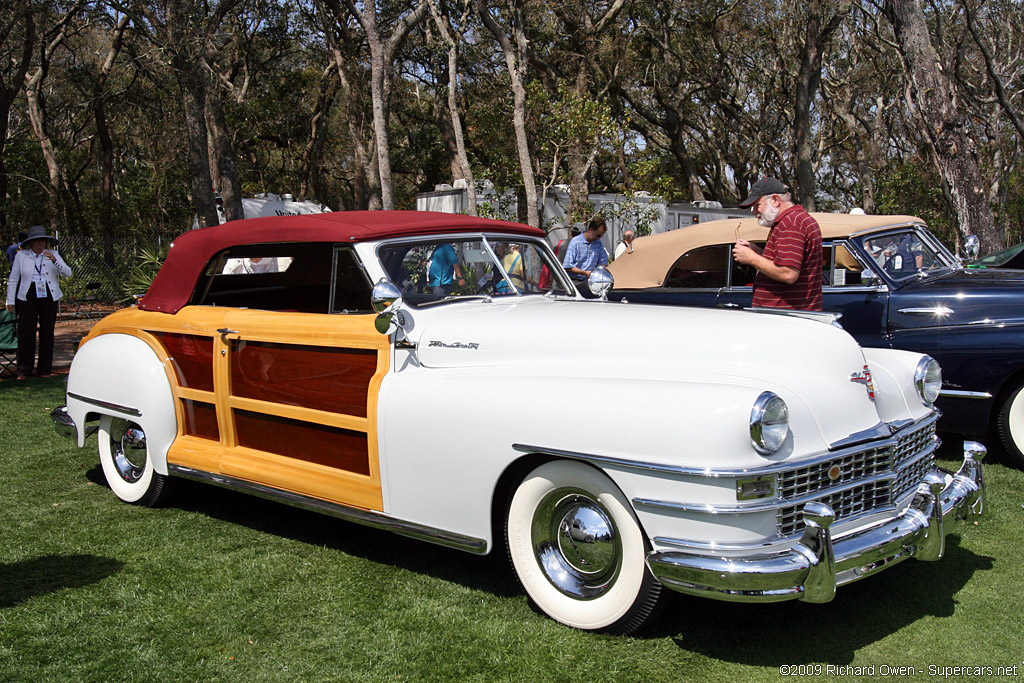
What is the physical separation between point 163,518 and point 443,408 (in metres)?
2.37

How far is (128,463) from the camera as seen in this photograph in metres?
5.48

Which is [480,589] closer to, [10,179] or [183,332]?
[183,332]

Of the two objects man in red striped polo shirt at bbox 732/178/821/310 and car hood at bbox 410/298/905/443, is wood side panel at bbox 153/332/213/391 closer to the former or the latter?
car hood at bbox 410/298/905/443

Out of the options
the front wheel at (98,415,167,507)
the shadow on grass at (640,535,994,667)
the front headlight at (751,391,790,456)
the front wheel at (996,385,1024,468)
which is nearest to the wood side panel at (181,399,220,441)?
the front wheel at (98,415,167,507)

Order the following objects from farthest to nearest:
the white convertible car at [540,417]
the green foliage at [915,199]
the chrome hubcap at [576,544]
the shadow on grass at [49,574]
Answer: the green foliage at [915,199], the shadow on grass at [49,574], the chrome hubcap at [576,544], the white convertible car at [540,417]

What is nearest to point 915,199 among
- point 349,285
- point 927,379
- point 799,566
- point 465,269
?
point 927,379

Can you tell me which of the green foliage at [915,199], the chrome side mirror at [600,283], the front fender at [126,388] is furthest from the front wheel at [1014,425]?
the green foliage at [915,199]

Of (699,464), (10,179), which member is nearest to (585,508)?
(699,464)

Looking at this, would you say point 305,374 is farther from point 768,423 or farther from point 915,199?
point 915,199

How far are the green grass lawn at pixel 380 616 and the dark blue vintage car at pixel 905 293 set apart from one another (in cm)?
100

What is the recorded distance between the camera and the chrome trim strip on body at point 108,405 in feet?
16.8

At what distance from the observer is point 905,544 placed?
132 inches

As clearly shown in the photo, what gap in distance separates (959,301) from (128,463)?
18.3 feet

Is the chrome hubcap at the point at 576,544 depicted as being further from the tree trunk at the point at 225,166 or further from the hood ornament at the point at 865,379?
the tree trunk at the point at 225,166
